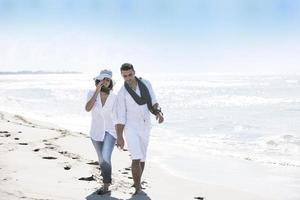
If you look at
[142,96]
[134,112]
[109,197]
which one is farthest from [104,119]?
[109,197]

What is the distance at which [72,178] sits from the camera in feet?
25.0

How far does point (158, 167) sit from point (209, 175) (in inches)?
43.3

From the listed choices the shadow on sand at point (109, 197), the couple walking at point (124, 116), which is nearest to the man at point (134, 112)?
the couple walking at point (124, 116)

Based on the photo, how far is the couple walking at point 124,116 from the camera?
664 cm

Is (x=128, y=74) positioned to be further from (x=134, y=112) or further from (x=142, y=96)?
(x=134, y=112)

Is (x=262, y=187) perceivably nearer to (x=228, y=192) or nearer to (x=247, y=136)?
(x=228, y=192)

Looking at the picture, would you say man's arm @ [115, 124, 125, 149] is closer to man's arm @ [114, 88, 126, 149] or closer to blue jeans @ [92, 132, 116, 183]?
man's arm @ [114, 88, 126, 149]

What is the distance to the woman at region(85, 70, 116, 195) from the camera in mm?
6801

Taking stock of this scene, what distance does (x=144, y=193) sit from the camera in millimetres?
6906

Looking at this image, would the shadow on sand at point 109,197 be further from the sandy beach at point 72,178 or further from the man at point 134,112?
the man at point 134,112

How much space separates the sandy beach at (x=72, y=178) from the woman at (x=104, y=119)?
1.26 feet

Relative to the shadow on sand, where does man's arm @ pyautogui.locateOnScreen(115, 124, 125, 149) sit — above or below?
above

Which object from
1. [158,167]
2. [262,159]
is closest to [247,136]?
[262,159]

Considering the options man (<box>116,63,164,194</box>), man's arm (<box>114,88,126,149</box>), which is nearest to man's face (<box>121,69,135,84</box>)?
man (<box>116,63,164,194</box>)
